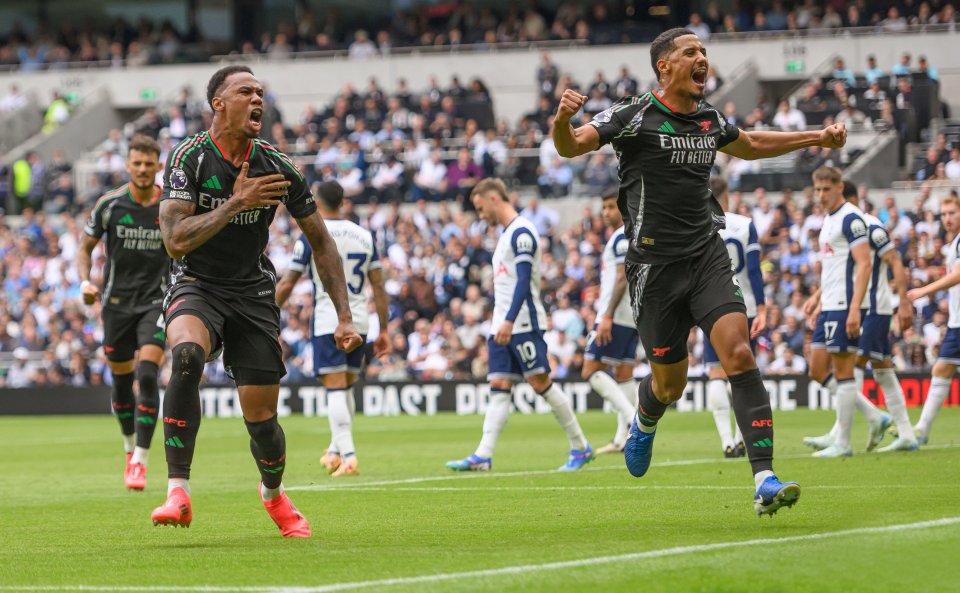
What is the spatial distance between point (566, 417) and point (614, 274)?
2.34 m

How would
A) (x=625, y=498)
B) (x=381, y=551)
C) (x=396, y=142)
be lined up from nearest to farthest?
(x=381, y=551) → (x=625, y=498) → (x=396, y=142)

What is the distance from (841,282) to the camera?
13.7 meters

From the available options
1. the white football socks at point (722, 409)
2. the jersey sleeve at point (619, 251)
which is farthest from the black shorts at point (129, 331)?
the white football socks at point (722, 409)

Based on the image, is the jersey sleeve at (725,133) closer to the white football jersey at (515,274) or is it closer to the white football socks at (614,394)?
A: the white football jersey at (515,274)

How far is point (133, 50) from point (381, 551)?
130 feet

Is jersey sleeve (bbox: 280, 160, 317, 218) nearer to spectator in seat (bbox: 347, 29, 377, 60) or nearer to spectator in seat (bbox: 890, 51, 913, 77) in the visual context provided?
spectator in seat (bbox: 890, 51, 913, 77)

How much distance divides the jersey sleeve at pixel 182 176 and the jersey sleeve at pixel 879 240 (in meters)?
7.73

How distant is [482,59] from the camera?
39.2 meters

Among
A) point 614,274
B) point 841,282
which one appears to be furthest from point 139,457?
point 841,282

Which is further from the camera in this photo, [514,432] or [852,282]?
[514,432]

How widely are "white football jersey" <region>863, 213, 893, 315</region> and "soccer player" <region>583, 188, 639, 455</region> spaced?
2.34 m

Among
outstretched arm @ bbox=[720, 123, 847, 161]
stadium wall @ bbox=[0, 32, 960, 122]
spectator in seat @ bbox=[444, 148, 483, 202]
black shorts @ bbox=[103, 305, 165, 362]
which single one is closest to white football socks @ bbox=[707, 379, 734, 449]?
black shorts @ bbox=[103, 305, 165, 362]

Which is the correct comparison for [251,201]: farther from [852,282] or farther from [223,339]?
[852,282]

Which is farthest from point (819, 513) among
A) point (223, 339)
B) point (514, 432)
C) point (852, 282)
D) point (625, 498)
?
point (514, 432)
